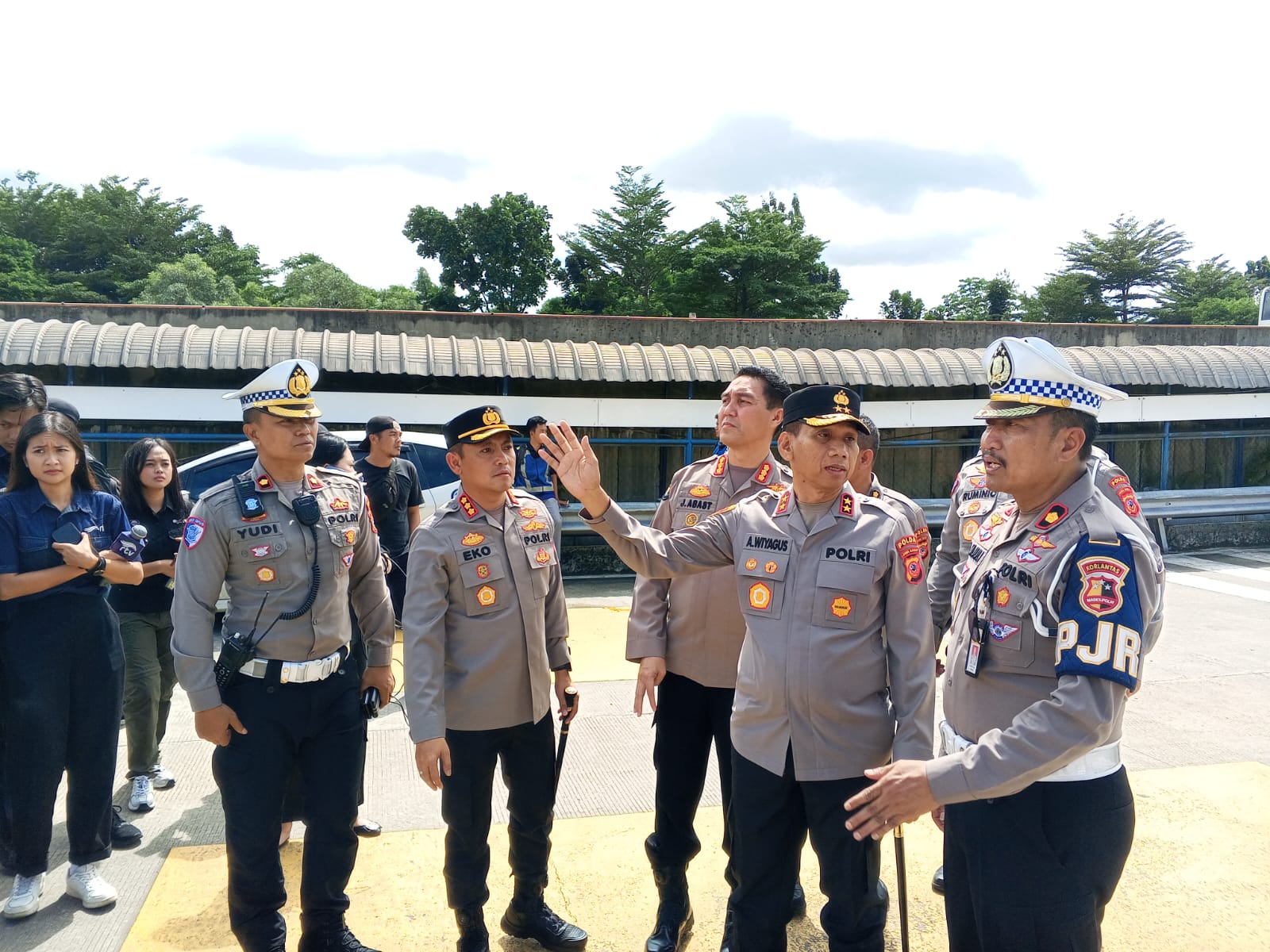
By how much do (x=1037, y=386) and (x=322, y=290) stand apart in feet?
140

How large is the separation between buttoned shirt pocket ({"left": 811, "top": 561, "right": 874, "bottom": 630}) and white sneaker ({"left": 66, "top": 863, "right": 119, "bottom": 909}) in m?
2.87

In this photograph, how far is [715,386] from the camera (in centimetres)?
1108

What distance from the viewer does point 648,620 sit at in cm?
331

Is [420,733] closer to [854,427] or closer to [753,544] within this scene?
[753,544]

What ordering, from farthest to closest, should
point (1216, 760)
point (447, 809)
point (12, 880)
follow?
1. point (1216, 760)
2. point (12, 880)
3. point (447, 809)

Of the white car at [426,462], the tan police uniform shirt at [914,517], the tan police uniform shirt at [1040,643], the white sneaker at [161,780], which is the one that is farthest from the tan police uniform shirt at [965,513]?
the white car at [426,462]

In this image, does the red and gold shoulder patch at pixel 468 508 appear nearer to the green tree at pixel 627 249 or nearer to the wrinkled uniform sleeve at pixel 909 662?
the wrinkled uniform sleeve at pixel 909 662

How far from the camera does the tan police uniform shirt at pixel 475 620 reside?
286 cm

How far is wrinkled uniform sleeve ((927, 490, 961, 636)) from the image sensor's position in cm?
356

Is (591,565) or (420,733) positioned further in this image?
(591,565)

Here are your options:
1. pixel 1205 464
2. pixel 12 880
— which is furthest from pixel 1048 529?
pixel 1205 464

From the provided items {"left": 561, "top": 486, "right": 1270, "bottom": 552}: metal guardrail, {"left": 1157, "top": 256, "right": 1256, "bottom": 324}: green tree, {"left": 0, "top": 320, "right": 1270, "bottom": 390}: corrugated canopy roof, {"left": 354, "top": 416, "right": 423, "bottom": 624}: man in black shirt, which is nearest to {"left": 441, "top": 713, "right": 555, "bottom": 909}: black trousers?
{"left": 354, "top": 416, "right": 423, "bottom": 624}: man in black shirt

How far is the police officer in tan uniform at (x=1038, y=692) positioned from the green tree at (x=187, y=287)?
33.9m

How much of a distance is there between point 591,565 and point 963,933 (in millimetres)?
8014
